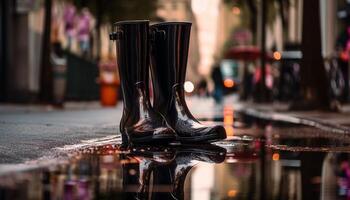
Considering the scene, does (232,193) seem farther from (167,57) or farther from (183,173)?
(167,57)

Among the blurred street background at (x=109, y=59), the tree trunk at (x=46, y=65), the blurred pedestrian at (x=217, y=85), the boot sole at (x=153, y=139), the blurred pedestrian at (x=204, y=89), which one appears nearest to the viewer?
the boot sole at (x=153, y=139)

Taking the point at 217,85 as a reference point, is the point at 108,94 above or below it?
above

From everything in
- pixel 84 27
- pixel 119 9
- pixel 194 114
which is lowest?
pixel 194 114

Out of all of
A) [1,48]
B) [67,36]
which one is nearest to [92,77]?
[67,36]

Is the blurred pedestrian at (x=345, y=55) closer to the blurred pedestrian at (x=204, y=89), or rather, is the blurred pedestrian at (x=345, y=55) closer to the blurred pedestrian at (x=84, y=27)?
the blurred pedestrian at (x=84, y=27)

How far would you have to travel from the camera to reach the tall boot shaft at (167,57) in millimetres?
5688

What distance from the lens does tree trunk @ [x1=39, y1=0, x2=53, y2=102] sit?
2214 centimetres

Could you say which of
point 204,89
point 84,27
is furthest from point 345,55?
point 204,89

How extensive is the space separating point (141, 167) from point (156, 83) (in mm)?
1706

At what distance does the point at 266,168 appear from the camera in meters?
4.29

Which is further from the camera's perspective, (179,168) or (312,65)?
(312,65)

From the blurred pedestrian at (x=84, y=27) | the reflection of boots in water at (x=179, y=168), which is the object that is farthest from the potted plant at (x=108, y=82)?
the reflection of boots in water at (x=179, y=168)

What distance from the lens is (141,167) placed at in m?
4.16

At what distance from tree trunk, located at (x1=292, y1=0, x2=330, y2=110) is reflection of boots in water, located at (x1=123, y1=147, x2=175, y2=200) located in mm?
10912
